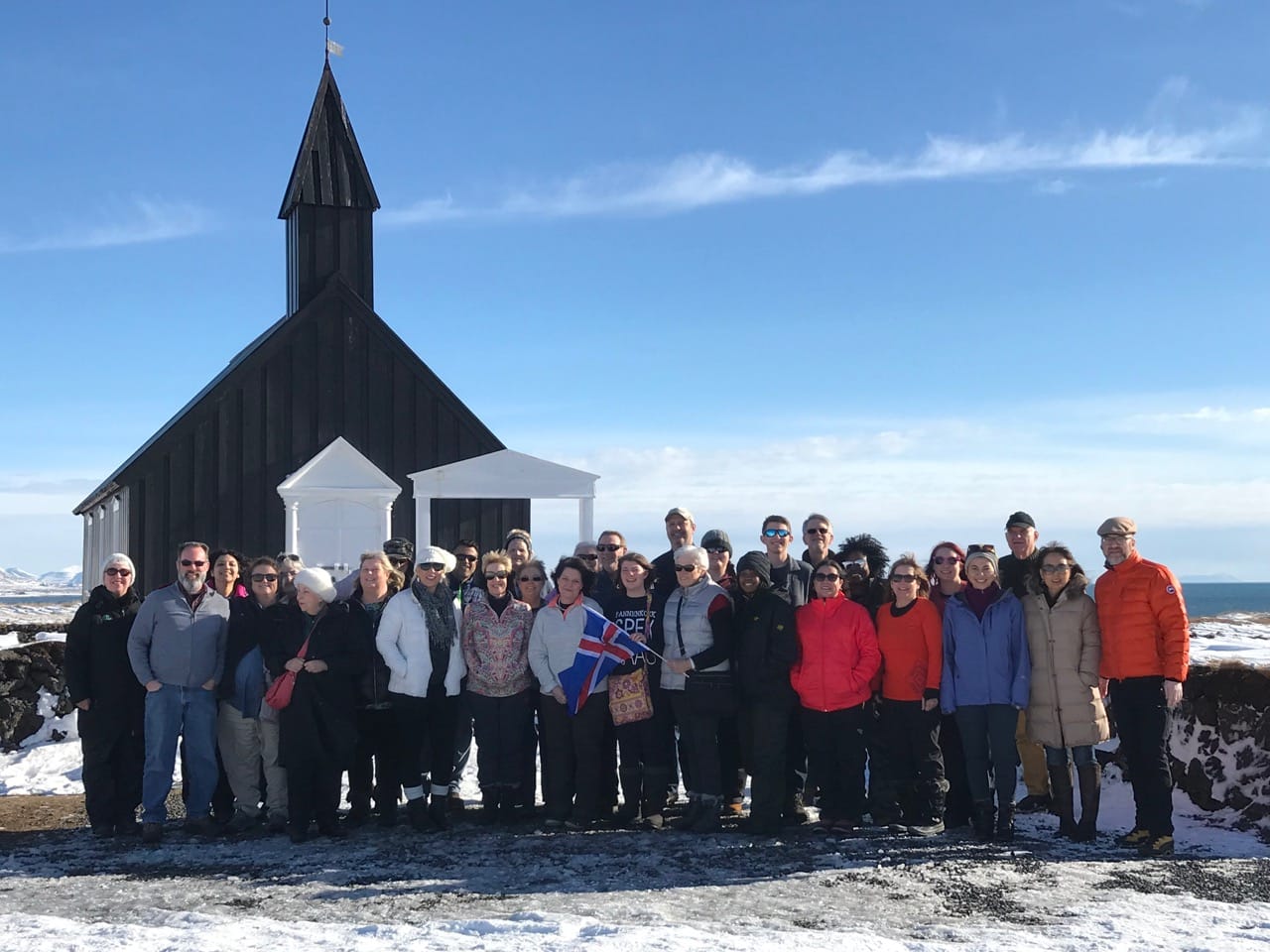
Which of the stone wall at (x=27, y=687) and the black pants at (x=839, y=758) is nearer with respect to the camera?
the black pants at (x=839, y=758)

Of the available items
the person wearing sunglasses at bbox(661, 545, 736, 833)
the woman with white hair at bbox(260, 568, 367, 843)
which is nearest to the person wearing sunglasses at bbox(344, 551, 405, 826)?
the woman with white hair at bbox(260, 568, 367, 843)

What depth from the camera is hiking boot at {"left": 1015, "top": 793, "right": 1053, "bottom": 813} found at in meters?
8.41

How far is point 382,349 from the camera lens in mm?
16703

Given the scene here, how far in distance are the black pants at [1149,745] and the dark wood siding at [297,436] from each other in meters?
10.6

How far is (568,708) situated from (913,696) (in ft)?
7.12

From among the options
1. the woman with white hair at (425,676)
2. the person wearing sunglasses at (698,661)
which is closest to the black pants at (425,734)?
the woman with white hair at (425,676)

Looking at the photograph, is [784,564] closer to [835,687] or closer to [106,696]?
[835,687]

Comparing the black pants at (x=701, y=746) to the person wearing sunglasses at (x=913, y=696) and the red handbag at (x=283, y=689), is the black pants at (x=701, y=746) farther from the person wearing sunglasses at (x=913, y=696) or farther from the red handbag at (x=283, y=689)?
→ the red handbag at (x=283, y=689)

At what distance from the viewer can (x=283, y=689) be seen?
759cm

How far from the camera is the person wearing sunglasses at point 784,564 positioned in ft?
26.8

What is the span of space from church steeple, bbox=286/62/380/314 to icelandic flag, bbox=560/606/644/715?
1106 centimetres

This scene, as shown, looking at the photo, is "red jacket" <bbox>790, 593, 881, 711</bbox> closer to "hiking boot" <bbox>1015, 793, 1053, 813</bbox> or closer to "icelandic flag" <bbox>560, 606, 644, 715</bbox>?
"icelandic flag" <bbox>560, 606, 644, 715</bbox>

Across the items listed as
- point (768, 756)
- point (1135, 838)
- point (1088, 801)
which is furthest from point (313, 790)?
point (1135, 838)

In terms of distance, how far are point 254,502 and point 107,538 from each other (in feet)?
11.4
